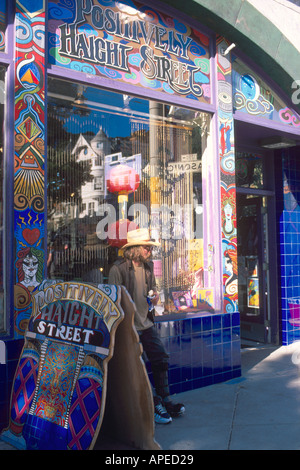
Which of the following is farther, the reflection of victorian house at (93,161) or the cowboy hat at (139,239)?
the reflection of victorian house at (93,161)

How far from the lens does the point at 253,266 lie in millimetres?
9094

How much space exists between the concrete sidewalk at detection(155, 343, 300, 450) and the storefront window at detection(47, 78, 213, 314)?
1.08m

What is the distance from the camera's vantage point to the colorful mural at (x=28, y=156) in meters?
4.83

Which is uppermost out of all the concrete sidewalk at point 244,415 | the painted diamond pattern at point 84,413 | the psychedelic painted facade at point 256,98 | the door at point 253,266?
the psychedelic painted facade at point 256,98

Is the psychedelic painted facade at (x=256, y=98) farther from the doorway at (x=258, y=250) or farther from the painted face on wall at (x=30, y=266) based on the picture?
the painted face on wall at (x=30, y=266)

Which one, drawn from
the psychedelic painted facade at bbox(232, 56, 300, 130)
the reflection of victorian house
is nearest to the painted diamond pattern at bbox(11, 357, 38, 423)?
the reflection of victorian house

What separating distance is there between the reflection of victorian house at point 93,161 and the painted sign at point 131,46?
2.35ft

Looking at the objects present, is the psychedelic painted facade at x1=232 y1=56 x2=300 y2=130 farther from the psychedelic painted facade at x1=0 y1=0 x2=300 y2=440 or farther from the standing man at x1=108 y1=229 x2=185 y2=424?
the standing man at x1=108 y1=229 x2=185 y2=424

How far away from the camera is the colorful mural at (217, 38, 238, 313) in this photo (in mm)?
6758

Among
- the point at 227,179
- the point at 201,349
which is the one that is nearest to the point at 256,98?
the point at 227,179

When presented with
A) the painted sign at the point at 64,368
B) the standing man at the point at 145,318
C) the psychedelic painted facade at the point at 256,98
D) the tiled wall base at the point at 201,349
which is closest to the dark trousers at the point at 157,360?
the standing man at the point at 145,318

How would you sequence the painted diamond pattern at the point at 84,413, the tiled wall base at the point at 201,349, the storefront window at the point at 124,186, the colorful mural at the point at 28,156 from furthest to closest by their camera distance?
1. the tiled wall base at the point at 201,349
2. the storefront window at the point at 124,186
3. the colorful mural at the point at 28,156
4. the painted diamond pattern at the point at 84,413
